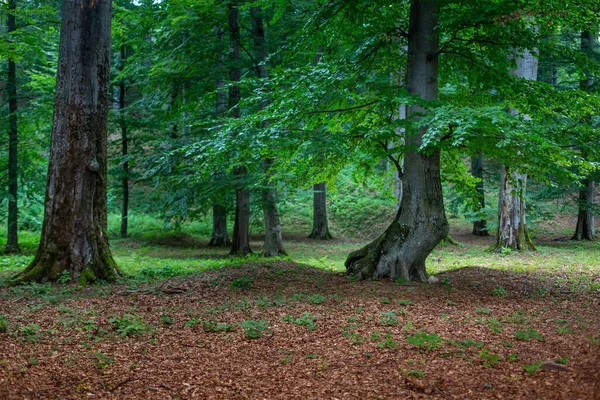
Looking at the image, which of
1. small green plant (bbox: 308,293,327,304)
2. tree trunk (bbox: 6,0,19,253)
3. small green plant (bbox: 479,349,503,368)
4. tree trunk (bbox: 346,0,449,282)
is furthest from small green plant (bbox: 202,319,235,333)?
tree trunk (bbox: 6,0,19,253)

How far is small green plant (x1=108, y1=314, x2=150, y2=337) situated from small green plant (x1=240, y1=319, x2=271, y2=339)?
108 cm

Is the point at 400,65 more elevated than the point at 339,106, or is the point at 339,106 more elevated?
the point at 400,65

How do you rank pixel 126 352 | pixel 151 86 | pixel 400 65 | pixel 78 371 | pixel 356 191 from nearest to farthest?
pixel 78 371, pixel 126 352, pixel 400 65, pixel 151 86, pixel 356 191

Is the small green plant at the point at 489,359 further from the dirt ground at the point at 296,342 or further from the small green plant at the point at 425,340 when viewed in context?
the small green plant at the point at 425,340

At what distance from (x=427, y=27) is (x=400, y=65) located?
1.28 m

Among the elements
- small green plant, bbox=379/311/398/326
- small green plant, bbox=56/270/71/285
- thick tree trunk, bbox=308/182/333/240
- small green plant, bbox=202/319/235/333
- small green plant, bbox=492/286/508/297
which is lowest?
small green plant, bbox=202/319/235/333

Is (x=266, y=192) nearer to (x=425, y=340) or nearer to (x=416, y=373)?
(x=425, y=340)

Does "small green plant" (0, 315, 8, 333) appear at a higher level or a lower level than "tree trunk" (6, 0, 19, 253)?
lower

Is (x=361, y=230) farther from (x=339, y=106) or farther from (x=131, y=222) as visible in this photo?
(x=339, y=106)

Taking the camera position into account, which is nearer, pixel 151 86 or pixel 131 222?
pixel 151 86

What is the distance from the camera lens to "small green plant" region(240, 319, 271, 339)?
5.65 meters

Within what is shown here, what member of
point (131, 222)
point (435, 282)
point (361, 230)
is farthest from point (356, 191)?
point (435, 282)

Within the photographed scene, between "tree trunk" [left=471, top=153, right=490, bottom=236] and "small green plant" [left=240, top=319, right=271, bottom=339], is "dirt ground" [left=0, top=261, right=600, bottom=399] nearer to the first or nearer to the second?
"small green plant" [left=240, top=319, right=271, bottom=339]

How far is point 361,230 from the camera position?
23.4 meters
